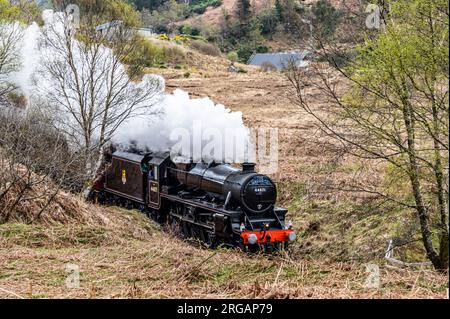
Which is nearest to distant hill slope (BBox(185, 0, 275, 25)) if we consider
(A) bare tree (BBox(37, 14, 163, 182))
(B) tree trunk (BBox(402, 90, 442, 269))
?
(A) bare tree (BBox(37, 14, 163, 182))

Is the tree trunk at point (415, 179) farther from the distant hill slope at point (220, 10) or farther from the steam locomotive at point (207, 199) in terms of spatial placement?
the distant hill slope at point (220, 10)

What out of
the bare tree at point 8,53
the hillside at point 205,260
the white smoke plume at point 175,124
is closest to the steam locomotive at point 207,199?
the white smoke plume at point 175,124

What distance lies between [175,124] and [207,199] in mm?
3065

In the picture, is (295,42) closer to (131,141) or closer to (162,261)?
(162,261)

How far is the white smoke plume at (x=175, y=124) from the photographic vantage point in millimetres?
17469

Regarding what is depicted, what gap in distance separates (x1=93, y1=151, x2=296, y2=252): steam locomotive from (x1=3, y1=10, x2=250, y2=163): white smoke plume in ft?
1.42

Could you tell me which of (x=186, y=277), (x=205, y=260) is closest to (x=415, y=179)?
(x=205, y=260)

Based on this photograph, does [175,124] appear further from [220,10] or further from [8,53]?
[220,10]

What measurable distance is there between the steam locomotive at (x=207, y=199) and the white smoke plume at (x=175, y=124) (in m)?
0.43

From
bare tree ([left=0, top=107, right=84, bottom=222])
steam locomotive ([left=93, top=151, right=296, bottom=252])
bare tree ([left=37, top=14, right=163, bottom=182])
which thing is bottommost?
steam locomotive ([left=93, top=151, right=296, bottom=252])

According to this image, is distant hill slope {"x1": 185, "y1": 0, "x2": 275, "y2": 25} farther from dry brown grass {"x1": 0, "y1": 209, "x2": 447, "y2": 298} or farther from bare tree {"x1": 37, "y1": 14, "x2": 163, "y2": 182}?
dry brown grass {"x1": 0, "y1": 209, "x2": 447, "y2": 298}

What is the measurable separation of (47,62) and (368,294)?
18.1 meters

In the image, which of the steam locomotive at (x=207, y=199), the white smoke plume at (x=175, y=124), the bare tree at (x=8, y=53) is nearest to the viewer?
the steam locomotive at (x=207, y=199)

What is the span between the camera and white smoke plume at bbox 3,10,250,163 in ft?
57.3
